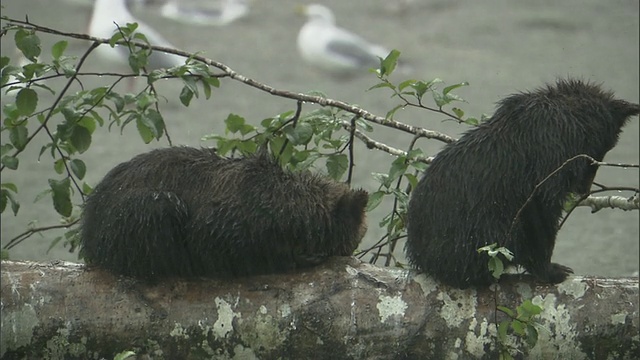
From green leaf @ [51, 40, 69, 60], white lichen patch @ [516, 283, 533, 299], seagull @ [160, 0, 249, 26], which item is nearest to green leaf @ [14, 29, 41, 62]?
green leaf @ [51, 40, 69, 60]

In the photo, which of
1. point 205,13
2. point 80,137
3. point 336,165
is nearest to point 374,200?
point 336,165

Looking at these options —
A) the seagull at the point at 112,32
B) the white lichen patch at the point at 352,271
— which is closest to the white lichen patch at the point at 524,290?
the white lichen patch at the point at 352,271

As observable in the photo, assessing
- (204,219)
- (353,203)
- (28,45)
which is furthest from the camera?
(28,45)

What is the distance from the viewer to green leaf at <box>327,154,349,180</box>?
102 inches

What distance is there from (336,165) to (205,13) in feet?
18.0

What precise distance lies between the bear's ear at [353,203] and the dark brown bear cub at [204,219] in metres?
0.04

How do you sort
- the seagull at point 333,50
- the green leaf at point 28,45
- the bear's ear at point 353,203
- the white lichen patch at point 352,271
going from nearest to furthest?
1. the white lichen patch at point 352,271
2. the bear's ear at point 353,203
3. the green leaf at point 28,45
4. the seagull at point 333,50

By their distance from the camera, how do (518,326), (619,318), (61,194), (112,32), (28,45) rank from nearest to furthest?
(518,326) < (619,318) < (28,45) < (61,194) < (112,32)

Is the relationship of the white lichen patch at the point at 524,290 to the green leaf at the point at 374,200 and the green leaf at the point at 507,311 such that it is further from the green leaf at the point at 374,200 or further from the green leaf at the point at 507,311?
the green leaf at the point at 374,200

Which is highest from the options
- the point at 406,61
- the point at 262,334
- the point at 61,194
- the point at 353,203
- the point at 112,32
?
the point at 406,61

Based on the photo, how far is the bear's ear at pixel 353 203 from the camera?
2.40 m

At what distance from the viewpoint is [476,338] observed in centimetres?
215

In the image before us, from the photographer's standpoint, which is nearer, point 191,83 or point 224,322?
point 224,322

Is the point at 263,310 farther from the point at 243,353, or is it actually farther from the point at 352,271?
the point at 352,271
